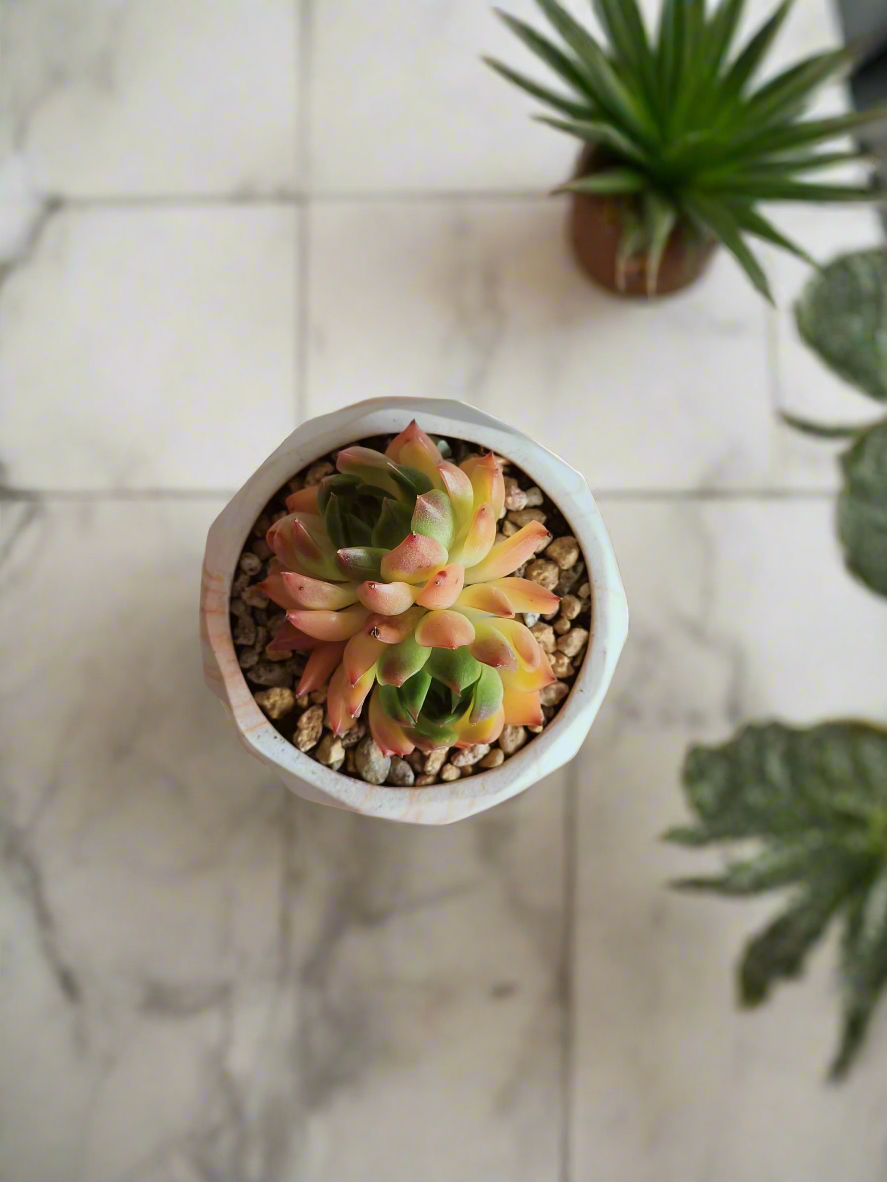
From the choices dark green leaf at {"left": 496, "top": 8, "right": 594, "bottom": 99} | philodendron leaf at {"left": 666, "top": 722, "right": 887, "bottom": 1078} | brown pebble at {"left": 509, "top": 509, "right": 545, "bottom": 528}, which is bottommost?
philodendron leaf at {"left": 666, "top": 722, "right": 887, "bottom": 1078}

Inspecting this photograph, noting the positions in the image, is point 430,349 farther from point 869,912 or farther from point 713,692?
point 869,912

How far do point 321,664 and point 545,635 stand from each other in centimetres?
18

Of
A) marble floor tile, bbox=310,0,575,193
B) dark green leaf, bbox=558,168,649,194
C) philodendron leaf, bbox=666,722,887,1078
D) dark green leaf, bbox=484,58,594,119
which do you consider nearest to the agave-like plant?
philodendron leaf, bbox=666,722,887,1078

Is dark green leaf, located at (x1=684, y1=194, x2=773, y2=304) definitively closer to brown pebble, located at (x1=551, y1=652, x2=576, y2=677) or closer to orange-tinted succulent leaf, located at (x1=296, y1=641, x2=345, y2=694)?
brown pebble, located at (x1=551, y1=652, x2=576, y2=677)

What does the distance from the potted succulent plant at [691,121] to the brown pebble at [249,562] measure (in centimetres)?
41

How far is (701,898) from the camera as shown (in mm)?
1016

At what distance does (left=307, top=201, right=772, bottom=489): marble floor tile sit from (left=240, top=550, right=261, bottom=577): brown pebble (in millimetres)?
331

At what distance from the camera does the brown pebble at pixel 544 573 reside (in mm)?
760

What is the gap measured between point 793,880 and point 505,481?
1.25 ft

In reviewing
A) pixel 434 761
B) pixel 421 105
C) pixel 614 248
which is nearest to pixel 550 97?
pixel 614 248

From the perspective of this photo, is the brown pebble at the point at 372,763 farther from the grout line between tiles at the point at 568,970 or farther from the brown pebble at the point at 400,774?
the grout line between tiles at the point at 568,970

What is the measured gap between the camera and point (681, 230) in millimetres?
915

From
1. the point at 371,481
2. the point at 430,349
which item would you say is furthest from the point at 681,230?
the point at 371,481

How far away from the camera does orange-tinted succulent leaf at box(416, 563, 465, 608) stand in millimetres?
644
